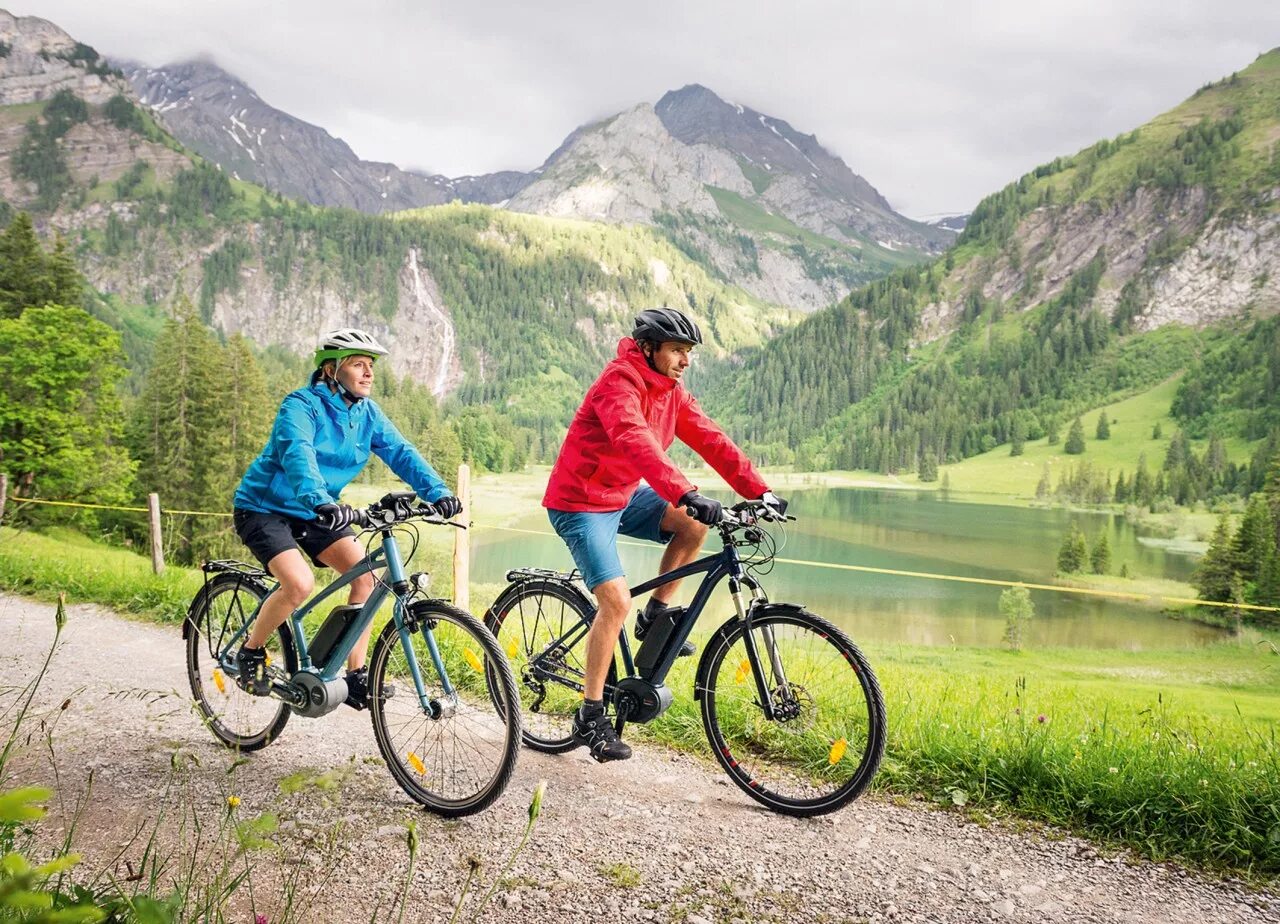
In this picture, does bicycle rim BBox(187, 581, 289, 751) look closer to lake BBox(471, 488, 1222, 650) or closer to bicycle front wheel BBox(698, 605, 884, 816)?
bicycle front wheel BBox(698, 605, 884, 816)

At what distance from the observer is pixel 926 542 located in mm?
104188

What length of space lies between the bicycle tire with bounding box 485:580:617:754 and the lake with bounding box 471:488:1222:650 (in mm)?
18445

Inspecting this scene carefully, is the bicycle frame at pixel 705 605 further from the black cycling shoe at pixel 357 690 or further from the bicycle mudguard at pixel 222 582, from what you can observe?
the bicycle mudguard at pixel 222 582

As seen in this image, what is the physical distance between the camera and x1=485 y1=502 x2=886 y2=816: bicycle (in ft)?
15.3

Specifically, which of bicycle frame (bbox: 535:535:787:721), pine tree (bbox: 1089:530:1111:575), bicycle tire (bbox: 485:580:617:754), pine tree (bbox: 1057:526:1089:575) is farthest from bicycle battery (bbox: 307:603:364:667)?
pine tree (bbox: 1089:530:1111:575)

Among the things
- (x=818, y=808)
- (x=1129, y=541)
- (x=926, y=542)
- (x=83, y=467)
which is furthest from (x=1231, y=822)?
(x=1129, y=541)

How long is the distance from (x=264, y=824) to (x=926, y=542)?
109443 millimetres

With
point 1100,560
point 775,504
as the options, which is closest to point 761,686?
point 775,504

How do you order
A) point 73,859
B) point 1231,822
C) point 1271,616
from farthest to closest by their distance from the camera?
point 1271,616, point 1231,822, point 73,859

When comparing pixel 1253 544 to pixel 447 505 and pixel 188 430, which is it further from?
pixel 447 505

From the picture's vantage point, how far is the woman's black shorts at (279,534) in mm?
5086

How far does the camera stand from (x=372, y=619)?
506 centimetres

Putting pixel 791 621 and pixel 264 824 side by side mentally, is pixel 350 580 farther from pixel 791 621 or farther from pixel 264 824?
pixel 264 824

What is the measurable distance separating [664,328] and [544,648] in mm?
2489
